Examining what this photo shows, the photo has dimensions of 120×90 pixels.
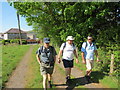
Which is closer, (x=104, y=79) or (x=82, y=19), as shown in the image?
(x=104, y=79)

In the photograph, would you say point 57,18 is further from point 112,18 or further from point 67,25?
point 112,18

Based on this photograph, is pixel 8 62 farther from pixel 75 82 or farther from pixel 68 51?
pixel 68 51

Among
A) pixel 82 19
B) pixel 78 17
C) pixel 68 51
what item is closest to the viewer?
pixel 68 51

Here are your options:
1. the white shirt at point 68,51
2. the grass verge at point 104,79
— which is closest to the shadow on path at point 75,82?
the grass verge at point 104,79

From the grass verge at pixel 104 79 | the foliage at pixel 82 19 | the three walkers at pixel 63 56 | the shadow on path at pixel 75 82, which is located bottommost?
→ the shadow on path at pixel 75 82

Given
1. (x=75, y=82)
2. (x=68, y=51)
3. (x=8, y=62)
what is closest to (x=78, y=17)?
(x=68, y=51)

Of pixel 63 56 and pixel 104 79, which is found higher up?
pixel 63 56

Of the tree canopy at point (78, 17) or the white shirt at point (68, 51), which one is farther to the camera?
the tree canopy at point (78, 17)

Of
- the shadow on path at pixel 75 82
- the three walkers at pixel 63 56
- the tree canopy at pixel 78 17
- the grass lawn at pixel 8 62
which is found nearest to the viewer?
the three walkers at pixel 63 56

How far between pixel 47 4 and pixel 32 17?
166 centimetres

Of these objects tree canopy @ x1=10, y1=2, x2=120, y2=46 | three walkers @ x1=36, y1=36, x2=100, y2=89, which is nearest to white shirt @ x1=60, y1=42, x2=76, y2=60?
three walkers @ x1=36, y1=36, x2=100, y2=89

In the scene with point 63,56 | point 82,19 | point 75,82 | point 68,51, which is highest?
point 82,19

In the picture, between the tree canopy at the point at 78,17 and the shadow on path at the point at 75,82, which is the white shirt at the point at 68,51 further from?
the tree canopy at the point at 78,17

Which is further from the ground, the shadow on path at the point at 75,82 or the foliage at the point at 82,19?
the foliage at the point at 82,19
